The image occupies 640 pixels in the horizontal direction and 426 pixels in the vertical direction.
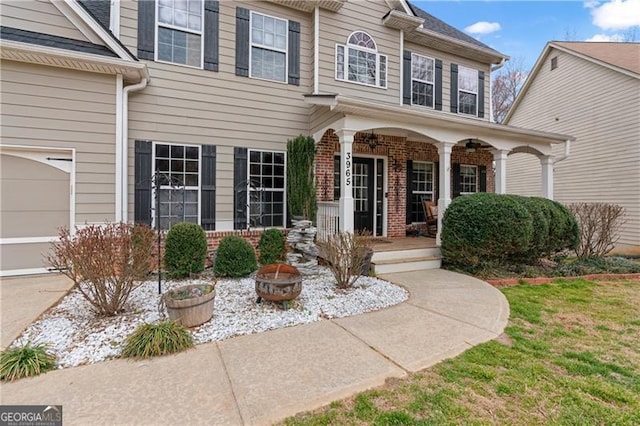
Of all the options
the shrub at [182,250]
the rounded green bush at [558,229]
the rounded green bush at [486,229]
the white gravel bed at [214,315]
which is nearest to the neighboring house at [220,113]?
the shrub at [182,250]

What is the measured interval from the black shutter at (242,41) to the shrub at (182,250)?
3.74 meters

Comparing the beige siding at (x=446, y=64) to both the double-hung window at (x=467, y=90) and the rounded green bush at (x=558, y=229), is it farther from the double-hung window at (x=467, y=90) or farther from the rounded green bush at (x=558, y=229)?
the rounded green bush at (x=558, y=229)

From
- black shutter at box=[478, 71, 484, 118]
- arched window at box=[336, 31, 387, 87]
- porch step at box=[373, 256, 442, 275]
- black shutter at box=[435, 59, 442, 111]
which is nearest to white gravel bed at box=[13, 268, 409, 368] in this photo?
porch step at box=[373, 256, 442, 275]

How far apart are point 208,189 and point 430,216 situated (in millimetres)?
5977

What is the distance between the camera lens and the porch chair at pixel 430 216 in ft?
28.5

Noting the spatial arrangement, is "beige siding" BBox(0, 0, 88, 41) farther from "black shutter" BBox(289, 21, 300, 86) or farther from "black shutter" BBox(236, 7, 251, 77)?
"black shutter" BBox(289, 21, 300, 86)

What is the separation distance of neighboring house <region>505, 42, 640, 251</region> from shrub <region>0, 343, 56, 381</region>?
530 inches

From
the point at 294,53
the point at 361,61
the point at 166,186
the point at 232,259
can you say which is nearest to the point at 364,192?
the point at 361,61

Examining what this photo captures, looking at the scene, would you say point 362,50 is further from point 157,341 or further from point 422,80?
point 157,341


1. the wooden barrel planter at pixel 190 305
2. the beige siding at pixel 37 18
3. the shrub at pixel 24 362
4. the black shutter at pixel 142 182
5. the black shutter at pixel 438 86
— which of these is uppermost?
the black shutter at pixel 438 86

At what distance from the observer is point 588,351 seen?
3109 millimetres

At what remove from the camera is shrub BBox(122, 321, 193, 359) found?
2.94 meters

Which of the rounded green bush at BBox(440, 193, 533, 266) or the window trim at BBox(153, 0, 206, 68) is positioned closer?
the rounded green bush at BBox(440, 193, 533, 266)

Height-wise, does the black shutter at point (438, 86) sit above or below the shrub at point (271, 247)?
above
